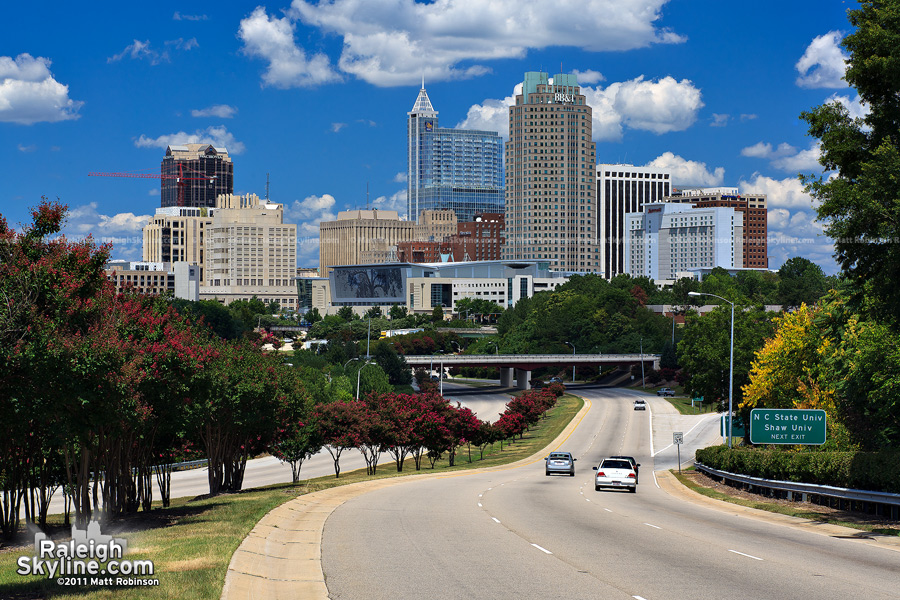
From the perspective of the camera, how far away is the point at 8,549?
2414 centimetres

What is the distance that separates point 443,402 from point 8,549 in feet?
173

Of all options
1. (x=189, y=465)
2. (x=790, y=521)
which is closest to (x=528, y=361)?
(x=189, y=465)

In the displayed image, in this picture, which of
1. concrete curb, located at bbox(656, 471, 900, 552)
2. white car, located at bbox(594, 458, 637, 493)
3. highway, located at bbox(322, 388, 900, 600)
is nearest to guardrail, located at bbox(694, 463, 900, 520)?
concrete curb, located at bbox(656, 471, 900, 552)

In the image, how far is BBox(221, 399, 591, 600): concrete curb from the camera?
1447 cm

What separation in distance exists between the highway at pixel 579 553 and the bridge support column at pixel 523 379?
128 m

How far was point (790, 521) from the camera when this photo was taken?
28328 mm

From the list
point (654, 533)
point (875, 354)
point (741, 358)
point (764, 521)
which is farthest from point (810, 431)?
point (741, 358)

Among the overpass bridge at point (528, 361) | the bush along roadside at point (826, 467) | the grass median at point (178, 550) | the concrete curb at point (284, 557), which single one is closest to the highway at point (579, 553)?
the concrete curb at point (284, 557)

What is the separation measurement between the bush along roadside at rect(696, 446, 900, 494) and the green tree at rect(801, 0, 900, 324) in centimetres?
430

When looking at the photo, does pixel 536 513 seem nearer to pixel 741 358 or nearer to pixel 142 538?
pixel 142 538

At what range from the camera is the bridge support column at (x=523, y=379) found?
539 ft

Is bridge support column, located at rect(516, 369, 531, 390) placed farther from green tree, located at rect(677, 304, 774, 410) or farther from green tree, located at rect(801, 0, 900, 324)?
green tree, located at rect(801, 0, 900, 324)

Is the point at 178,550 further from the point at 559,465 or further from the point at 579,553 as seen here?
the point at 559,465

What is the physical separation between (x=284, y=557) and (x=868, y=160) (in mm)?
19463
